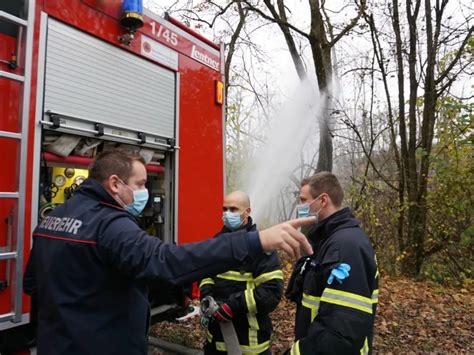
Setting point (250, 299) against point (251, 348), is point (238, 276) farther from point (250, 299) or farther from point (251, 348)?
point (251, 348)

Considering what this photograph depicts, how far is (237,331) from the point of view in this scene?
9.53 feet

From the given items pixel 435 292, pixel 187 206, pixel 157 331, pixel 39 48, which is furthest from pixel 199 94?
pixel 435 292

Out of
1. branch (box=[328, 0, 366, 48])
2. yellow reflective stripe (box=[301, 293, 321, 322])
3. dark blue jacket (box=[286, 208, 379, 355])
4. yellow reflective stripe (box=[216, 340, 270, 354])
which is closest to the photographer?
dark blue jacket (box=[286, 208, 379, 355])

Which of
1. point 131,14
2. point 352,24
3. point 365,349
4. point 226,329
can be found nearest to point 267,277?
point 226,329

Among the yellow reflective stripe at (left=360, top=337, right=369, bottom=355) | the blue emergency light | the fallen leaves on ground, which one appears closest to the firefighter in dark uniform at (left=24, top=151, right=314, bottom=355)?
the yellow reflective stripe at (left=360, top=337, right=369, bottom=355)

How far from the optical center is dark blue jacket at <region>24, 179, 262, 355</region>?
142cm

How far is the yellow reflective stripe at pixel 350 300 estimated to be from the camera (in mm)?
1797

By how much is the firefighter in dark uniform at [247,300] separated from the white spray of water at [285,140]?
7.41m

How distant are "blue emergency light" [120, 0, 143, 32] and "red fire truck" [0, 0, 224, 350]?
0.01m

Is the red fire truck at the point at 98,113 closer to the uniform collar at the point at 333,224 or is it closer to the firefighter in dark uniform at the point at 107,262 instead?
the firefighter in dark uniform at the point at 107,262

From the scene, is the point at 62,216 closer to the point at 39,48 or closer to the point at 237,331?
the point at 39,48

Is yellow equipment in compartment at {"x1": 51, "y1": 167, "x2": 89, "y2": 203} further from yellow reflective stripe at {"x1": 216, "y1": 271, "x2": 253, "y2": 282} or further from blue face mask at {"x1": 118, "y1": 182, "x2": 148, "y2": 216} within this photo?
yellow reflective stripe at {"x1": 216, "y1": 271, "x2": 253, "y2": 282}

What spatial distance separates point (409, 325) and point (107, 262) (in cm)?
504

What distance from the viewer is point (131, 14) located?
9.63ft
